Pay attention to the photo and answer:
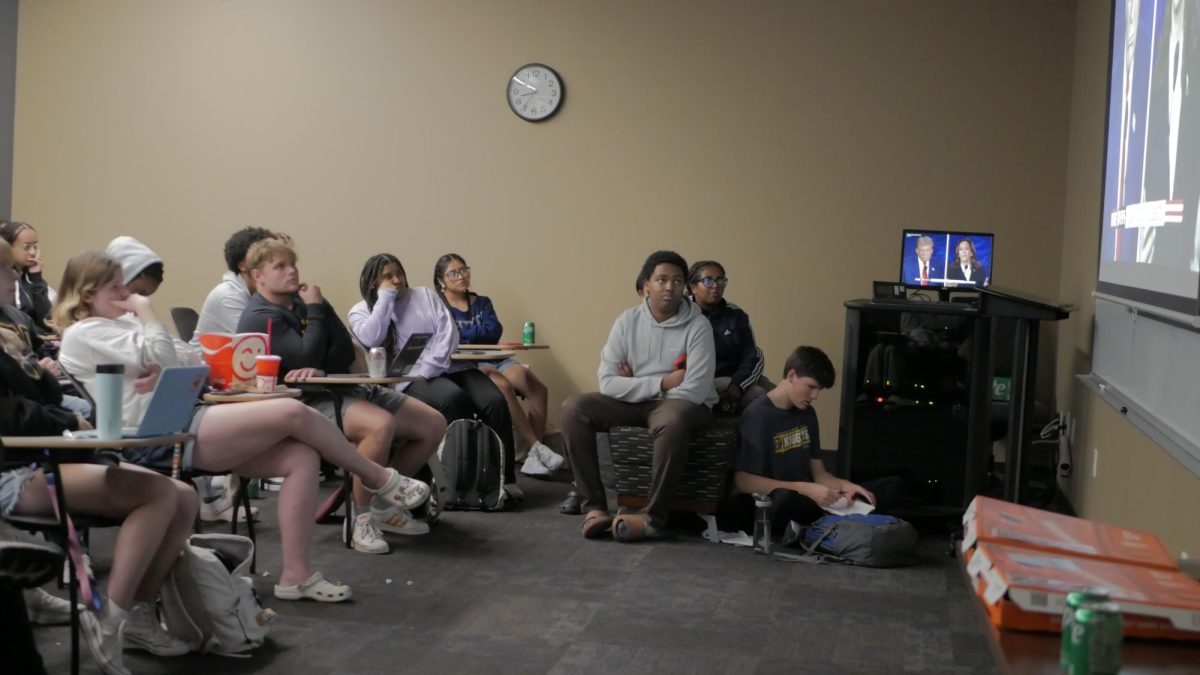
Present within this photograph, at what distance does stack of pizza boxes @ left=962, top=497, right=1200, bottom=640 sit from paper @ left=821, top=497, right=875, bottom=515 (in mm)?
2931

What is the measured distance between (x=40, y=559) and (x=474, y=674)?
114 centimetres

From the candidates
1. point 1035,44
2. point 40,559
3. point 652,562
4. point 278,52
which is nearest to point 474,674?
point 40,559

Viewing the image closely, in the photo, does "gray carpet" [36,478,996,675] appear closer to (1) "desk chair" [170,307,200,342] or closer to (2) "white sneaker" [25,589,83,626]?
(2) "white sneaker" [25,589,83,626]

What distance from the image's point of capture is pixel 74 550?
9.36ft

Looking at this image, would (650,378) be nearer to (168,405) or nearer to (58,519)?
(168,405)

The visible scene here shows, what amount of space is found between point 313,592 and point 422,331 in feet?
6.56

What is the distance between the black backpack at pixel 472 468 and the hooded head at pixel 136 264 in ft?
6.01

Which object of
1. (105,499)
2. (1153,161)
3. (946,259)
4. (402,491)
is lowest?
(402,491)

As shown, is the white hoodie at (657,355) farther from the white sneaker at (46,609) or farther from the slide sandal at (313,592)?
the white sneaker at (46,609)

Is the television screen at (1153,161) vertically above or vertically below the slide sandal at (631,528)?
above

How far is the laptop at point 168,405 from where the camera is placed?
2.78 metres

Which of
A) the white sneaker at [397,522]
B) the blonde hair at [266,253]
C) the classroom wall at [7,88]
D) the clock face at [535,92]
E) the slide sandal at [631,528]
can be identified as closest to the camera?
the blonde hair at [266,253]

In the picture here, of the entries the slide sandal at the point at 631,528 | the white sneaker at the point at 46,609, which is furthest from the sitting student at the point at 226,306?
the slide sandal at the point at 631,528

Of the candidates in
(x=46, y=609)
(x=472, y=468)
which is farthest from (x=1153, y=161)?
(x=46, y=609)
